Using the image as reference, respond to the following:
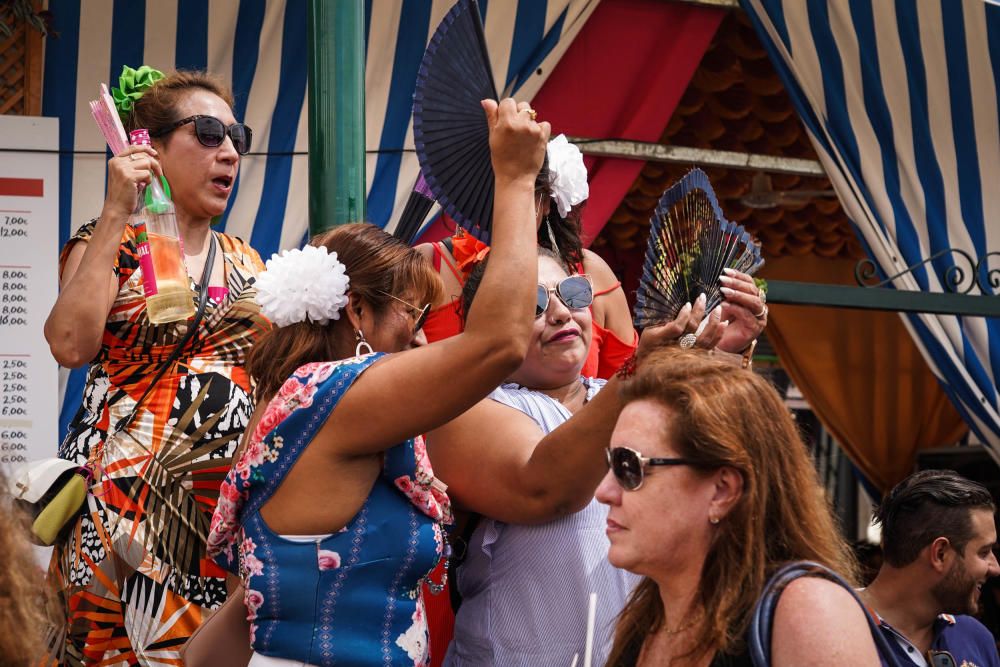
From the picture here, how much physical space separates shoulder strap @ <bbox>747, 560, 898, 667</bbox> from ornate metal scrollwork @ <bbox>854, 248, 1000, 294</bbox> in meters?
3.44

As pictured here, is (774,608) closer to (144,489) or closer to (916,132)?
(144,489)

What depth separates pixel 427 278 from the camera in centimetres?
229

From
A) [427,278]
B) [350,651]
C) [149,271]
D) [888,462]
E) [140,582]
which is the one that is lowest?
[888,462]

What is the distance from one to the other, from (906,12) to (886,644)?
174 inches

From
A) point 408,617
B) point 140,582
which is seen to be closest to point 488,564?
point 408,617

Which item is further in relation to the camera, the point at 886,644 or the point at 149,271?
the point at 149,271

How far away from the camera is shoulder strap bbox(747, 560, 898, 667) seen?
1.74 metres

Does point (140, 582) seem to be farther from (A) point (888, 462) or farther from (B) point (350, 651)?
(A) point (888, 462)

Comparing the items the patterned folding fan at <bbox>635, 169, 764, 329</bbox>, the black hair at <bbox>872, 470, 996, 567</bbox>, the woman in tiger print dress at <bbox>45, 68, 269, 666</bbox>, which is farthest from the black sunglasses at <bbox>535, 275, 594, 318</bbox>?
the black hair at <bbox>872, 470, 996, 567</bbox>

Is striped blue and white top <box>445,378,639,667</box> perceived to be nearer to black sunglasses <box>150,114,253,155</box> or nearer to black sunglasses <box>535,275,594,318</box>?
black sunglasses <box>535,275,594,318</box>

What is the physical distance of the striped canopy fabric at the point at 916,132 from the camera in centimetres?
542

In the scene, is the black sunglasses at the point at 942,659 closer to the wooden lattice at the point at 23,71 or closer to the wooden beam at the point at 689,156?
the wooden beam at the point at 689,156

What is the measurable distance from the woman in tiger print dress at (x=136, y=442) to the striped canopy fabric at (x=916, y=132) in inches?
128

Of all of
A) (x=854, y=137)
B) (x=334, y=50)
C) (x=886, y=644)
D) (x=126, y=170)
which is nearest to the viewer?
(x=886, y=644)
